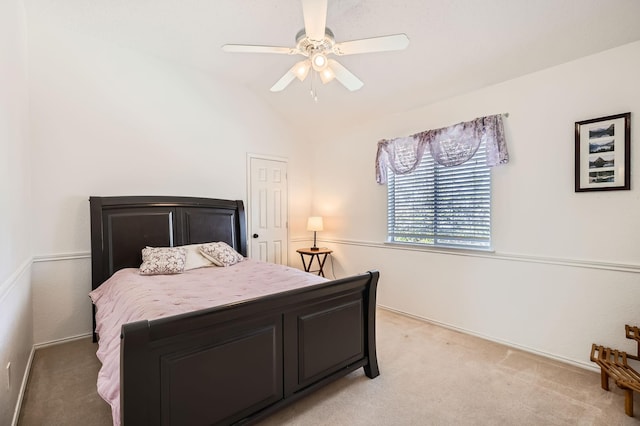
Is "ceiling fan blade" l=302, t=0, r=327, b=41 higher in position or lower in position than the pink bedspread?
higher

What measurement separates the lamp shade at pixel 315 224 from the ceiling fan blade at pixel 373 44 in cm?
284

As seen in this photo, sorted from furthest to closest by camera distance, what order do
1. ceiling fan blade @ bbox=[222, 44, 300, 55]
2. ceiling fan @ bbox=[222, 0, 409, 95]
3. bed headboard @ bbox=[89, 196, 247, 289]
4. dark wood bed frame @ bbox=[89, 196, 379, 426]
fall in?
bed headboard @ bbox=[89, 196, 247, 289]
ceiling fan blade @ bbox=[222, 44, 300, 55]
ceiling fan @ bbox=[222, 0, 409, 95]
dark wood bed frame @ bbox=[89, 196, 379, 426]

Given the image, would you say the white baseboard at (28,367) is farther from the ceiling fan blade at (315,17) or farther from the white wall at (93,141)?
the ceiling fan blade at (315,17)

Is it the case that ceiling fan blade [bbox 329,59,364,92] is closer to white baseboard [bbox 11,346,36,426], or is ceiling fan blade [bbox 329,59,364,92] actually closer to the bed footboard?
the bed footboard

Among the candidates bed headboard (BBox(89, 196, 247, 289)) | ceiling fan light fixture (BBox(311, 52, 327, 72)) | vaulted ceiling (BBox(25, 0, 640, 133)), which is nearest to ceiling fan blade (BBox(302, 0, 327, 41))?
ceiling fan light fixture (BBox(311, 52, 327, 72))

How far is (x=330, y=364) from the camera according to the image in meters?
2.09

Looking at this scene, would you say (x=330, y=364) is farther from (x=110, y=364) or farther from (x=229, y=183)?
(x=229, y=183)

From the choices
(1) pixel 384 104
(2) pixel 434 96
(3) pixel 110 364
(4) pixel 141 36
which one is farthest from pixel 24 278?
(2) pixel 434 96

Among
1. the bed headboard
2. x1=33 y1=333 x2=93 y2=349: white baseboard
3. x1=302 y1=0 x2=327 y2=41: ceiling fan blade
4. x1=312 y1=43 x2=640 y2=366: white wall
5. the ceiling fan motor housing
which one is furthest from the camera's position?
the bed headboard

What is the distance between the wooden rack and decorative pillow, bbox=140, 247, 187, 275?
347cm

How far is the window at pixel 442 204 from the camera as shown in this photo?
308 centimetres

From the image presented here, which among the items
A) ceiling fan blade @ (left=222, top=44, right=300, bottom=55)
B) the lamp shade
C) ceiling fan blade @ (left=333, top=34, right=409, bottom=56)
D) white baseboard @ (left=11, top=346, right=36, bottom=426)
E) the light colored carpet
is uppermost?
ceiling fan blade @ (left=222, top=44, right=300, bottom=55)

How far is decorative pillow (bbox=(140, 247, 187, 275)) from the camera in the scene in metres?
2.86

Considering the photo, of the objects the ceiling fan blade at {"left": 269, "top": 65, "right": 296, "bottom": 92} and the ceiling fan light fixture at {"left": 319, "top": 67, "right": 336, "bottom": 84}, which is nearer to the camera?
the ceiling fan light fixture at {"left": 319, "top": 67, "right": 336, "bottom": 84}
